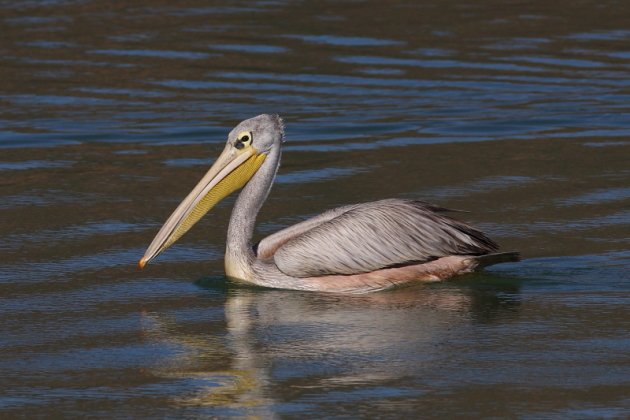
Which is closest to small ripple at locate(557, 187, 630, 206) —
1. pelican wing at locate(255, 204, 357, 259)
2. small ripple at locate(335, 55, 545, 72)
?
pelican wing at locate(255, 204, 357, 259)

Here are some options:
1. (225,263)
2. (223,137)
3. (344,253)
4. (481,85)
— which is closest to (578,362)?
(344,253)

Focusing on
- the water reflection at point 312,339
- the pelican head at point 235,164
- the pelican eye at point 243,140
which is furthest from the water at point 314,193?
the pelican eye at point 243,140

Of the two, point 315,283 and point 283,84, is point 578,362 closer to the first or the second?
point 315,283

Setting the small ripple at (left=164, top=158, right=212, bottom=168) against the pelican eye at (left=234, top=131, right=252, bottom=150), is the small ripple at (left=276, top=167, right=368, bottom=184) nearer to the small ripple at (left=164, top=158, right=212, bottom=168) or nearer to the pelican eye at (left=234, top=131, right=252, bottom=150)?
the small ripple at (left=164, top=158, right=212, bottom=168)

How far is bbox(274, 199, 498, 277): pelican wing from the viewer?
618cm

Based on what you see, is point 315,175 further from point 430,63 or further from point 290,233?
point 430,63

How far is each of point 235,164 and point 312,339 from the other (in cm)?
133

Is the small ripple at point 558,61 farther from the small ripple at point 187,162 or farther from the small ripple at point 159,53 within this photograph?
the small ripple at point 187,162

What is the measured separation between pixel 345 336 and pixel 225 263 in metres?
1.06

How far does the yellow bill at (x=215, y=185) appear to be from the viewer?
21.2ft

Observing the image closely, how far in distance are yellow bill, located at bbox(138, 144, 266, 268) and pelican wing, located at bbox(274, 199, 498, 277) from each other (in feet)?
1.48

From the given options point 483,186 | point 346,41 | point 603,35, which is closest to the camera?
point 483,186

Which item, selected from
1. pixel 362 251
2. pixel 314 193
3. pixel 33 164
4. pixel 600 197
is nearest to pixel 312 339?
pixel 362 251

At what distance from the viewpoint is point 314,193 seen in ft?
25.6
